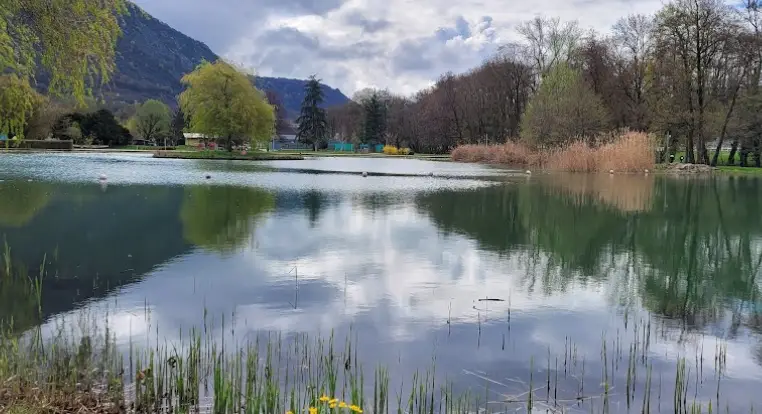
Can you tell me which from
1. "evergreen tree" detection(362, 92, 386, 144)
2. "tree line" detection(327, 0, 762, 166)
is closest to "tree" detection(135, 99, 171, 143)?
"evergreen tree" detection(362, 92, 386, 144)

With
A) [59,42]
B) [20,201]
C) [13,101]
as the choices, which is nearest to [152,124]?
[20,201]

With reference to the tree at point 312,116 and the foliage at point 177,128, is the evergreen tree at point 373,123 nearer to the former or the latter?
the tree at point 312,116

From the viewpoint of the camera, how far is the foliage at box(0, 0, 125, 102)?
7918mm

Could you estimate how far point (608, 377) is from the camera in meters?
5.89

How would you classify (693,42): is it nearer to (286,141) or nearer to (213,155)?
(213,155)

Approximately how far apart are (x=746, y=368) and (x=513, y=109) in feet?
237

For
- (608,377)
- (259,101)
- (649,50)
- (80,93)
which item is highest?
(649,50)

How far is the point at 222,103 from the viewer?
181ft

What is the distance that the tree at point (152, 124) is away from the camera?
96000 millimetres

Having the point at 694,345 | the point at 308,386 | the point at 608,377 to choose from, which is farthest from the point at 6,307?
the point at 694,345

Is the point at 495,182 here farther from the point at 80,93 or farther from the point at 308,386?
the point at 308,386

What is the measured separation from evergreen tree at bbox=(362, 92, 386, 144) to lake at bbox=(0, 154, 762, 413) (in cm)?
8378

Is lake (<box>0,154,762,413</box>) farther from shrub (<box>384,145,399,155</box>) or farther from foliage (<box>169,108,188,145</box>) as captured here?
foliage (<box>169,108,188,145</box>)

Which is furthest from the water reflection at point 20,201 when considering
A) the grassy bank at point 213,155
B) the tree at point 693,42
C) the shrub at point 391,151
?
the shrub at point 391,151
